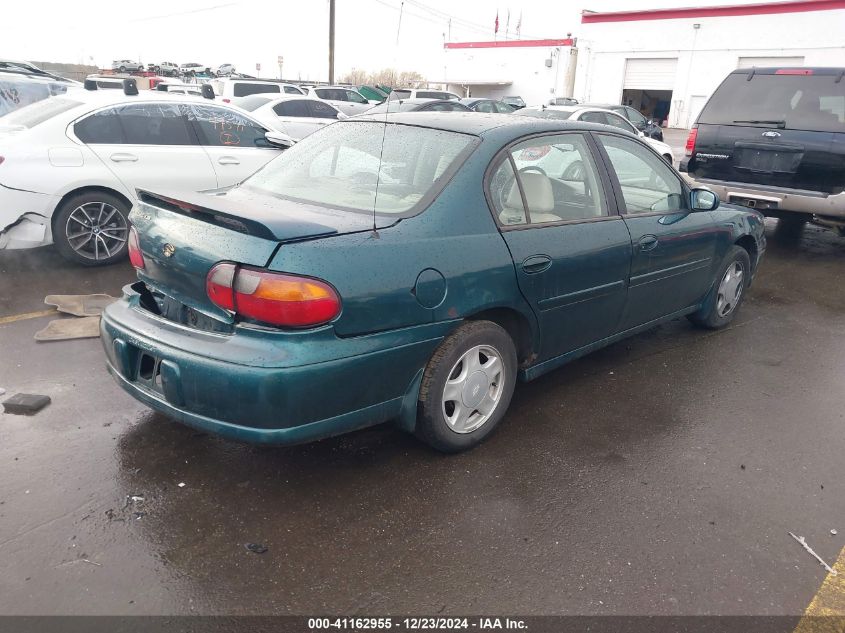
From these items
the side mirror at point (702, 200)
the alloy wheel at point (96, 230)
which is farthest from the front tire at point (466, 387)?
the alloy wheel at point (96, 230)

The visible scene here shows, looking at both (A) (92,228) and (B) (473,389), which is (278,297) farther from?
(A) (92,228)

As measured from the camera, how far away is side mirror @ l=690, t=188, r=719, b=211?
4.45m

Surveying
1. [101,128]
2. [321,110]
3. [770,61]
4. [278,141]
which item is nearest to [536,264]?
[278,141]

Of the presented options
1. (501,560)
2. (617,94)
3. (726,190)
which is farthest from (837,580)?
(617,94)

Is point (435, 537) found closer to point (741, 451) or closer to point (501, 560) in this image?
point (501, 560)

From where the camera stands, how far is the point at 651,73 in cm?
3741

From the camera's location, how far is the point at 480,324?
3.16 m

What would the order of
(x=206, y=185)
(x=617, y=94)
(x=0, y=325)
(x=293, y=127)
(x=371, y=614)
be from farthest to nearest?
1. (x=617, y=94)
2. (x=293, y=127)
3. (x=206, y=185)
4. (x=0, y=325)
5. (x=371, y=614)

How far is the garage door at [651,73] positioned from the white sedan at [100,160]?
114 ft

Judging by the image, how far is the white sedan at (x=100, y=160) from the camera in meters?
5.72

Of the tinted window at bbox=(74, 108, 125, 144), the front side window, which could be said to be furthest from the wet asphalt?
the tinted window at bbox=(74, 108, 125, 144)

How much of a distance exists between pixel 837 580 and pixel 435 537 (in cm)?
155

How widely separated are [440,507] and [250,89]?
1703 cm

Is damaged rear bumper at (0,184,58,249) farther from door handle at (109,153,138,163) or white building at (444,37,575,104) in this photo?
white building at (444,37,575,104)
